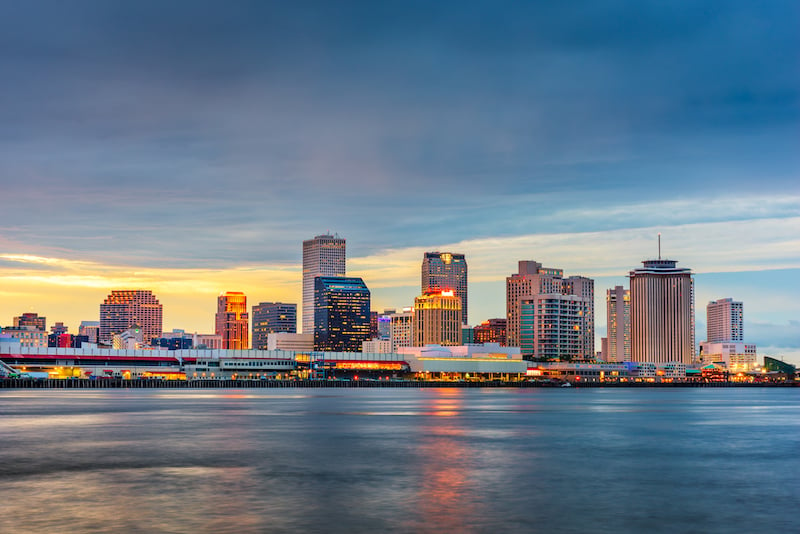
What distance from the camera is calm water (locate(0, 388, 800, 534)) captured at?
38.2 meters

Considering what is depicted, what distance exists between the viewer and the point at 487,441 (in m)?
75.7

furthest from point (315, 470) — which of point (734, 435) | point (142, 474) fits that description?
point (734, 435)

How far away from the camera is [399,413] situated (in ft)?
399

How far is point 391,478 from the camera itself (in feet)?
169

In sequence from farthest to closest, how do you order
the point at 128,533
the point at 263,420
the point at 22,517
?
the point at 263,420 < the point at 22,517 < the point at 128,533

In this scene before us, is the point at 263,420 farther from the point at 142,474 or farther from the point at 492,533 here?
the point at 492,533

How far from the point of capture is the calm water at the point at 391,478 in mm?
38188

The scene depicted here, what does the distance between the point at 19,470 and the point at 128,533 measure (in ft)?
73.1

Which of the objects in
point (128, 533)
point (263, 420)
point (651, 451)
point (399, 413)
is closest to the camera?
point (128, 533)

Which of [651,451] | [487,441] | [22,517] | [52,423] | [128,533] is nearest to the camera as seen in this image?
[128,533]

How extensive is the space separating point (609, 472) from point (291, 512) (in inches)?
876

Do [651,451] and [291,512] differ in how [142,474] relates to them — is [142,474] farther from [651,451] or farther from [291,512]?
[651,451]

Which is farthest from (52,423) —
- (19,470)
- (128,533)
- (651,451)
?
(128,533)

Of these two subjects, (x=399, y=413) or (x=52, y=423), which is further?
(x=399, y=413)
